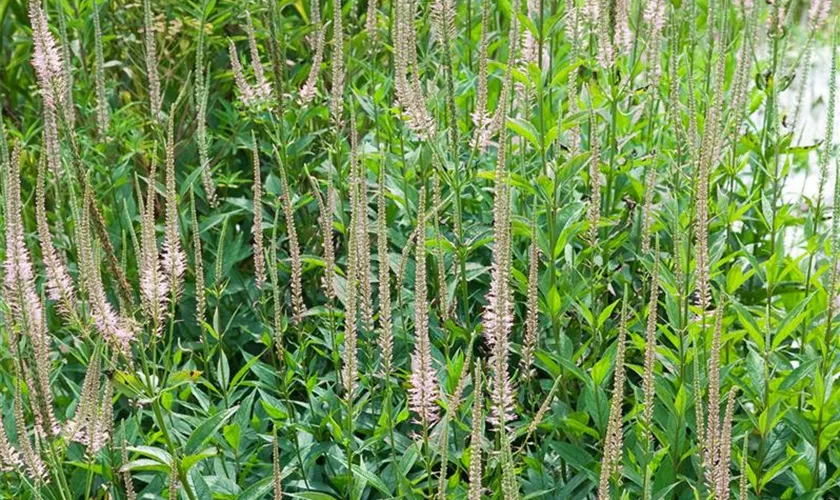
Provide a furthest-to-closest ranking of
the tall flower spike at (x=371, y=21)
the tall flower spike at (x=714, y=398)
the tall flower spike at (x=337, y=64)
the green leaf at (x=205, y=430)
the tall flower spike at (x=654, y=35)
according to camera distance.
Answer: the tall flower spike at (x=371, y=21)
the tall flower spike at (x=654, y=35)
the tall flower spike at (x=337, y=64)
the green leaf at (x=205, y=430)
the tall flower spike at (x=714, y=398)

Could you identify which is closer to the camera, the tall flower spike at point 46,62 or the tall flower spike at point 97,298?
the tall flower spike at point 97,298

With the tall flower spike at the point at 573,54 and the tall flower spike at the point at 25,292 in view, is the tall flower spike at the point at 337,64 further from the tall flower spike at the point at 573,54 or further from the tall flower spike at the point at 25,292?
the tall flower spike at the point at 25,292

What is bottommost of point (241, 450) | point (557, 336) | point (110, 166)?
point (241, 450)

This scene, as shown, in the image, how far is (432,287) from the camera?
11.6ft

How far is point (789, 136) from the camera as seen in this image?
3.73m

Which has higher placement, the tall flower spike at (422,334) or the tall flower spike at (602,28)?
the tall flower spike at (602,28)

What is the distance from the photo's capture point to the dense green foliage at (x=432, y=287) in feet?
8.23

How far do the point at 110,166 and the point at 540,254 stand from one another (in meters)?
1.41

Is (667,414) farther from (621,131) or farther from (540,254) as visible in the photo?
(621,131)

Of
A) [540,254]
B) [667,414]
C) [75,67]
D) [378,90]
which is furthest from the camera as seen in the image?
[75,67]

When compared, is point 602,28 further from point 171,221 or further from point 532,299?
point 171,221

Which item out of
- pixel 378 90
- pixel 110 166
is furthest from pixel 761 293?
pixel 110 166

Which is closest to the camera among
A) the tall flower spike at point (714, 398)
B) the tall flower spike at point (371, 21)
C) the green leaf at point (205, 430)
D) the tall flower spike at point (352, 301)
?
the tall flower spike at point (714, 398)

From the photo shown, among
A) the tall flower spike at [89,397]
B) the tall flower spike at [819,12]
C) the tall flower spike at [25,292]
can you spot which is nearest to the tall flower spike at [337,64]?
the tall flower spike at [25,292]
